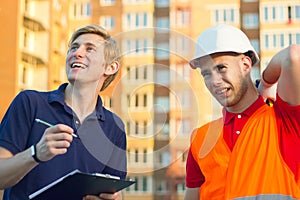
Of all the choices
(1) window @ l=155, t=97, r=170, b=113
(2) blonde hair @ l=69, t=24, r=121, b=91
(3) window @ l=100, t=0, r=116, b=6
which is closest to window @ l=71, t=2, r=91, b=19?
(3) window @ l=100, t=0, r=116, b=6

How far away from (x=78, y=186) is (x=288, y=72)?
60cm

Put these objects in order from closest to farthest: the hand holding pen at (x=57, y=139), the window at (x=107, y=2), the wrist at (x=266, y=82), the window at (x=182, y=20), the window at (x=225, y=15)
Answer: the hand holding pen at (x=57, y=139)
the wrist at (x=266, y=82)
the window at (x=182, y=20)
the window at (x=225, y=15)
the window at (x=107, y=2)

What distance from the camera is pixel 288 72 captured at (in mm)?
1393

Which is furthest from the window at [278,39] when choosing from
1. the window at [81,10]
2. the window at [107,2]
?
the window at [81,10]

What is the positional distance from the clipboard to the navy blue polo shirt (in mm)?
102

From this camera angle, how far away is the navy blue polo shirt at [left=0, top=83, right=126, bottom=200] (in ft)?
5.04

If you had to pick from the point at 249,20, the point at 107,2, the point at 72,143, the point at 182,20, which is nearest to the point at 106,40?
the point at 72,143

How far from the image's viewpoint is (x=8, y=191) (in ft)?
5.13

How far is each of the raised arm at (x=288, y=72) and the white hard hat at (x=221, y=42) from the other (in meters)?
0.11

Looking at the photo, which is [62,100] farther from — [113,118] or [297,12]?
[297,12]

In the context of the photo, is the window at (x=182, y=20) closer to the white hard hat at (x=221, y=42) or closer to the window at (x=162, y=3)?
the white hard hat at (x=221, y=42)

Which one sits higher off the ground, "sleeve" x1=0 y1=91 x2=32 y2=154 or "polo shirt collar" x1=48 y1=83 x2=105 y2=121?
"polo shirt collar" x1=48 y1=83 x2=105 y2=121

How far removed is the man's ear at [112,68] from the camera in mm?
1710

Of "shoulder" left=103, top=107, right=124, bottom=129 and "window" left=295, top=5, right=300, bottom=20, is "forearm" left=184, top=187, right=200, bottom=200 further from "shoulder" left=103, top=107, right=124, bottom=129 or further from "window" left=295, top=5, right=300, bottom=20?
"window" left=295, top=5, right=300, bottom=20
